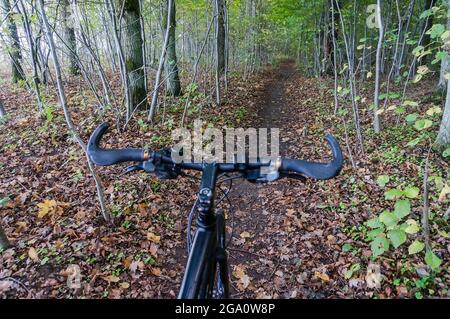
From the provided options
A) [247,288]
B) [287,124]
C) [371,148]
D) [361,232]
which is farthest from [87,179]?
[287,124]

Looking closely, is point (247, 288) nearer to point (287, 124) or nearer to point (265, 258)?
point (265, 258)

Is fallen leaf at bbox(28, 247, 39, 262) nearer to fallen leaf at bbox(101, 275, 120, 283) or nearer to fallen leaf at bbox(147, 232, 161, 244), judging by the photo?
fallen leaf at bbox(101, 275, 120, 283)

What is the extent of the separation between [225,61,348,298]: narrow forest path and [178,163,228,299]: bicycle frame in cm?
205

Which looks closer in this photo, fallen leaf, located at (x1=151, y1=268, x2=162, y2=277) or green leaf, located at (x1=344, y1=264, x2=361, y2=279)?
green leaf, located at (x1=344, y1=264, x2=361, y2=279)

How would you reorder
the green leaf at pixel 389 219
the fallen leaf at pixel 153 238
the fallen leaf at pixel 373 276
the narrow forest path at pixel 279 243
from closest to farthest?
the green leaf at pixel 389 219, the fallen leaf at pixel 373 276, the narrow forest path at pixel 279 243, the fallen leaf at pixel 153 238

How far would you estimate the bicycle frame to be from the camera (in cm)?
146

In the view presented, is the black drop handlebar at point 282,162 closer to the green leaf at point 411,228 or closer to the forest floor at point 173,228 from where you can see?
the green leaf at point 411,228

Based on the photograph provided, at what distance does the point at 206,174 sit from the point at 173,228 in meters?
2.86

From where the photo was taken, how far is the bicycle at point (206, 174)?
1.50 meters

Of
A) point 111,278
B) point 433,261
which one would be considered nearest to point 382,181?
point 433,261

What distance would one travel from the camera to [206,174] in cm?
166

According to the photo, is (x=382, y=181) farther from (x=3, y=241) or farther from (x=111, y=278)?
Answer: (x=3, y=241)

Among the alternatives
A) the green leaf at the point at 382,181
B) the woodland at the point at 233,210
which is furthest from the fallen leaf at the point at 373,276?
the green leaf at the point at 382,181

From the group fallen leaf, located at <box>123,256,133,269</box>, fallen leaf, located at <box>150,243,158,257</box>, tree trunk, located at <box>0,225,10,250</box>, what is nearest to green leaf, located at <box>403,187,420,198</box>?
fallen leaf, located at <box>150,243,158,257</box>
